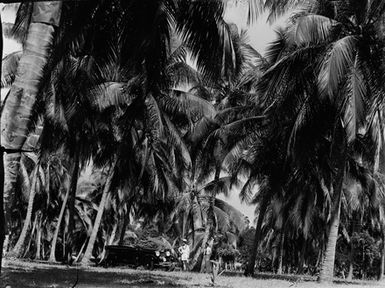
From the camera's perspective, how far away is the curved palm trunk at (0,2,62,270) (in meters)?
4.57

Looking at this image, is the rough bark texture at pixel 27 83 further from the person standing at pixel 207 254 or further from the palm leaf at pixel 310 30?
the person standing at pixel 207 254

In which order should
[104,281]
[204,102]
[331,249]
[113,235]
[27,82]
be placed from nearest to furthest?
[27,82], [104,281], [331,249], [204,102], [113,235]

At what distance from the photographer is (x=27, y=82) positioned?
189 inches

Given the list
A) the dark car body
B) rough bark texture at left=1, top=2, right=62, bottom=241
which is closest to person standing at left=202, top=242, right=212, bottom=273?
the dark car body

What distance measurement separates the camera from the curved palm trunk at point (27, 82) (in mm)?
4570

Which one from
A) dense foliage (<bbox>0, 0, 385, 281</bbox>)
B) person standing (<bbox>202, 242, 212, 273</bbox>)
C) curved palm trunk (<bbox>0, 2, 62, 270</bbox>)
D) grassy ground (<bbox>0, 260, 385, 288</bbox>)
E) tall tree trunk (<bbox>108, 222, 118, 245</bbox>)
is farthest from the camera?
tall tree trunk (<bbox>108, 222, 118, 245</bbox>)

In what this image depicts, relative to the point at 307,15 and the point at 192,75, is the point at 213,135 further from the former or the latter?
the point at 307,15

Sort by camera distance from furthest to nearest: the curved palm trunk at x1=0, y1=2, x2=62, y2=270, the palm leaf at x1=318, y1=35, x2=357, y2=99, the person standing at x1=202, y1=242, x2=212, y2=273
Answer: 1. the person standing at x1=202, y1=242, x2=212, y2=273
2. the palm leaf at x1=318, y1=35, x2=357, y2=99
3. the curved palm trunk at x1=0, y1=2, x2=62, y2=270

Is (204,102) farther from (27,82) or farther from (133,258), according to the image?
(27,82)

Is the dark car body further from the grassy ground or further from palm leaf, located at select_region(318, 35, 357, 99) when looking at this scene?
palm leaf, located at select_region(318, 35, 357, 99)

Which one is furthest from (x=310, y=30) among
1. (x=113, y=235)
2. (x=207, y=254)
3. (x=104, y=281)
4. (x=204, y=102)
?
(x=113, y=235)

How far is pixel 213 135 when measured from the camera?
20.3 m

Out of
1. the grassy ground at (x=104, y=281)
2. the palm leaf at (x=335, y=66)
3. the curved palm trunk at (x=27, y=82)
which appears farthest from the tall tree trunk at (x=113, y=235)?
the curved palm trunk at (x=27, y=82)

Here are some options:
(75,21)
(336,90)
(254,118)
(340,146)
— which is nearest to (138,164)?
(254,118)
